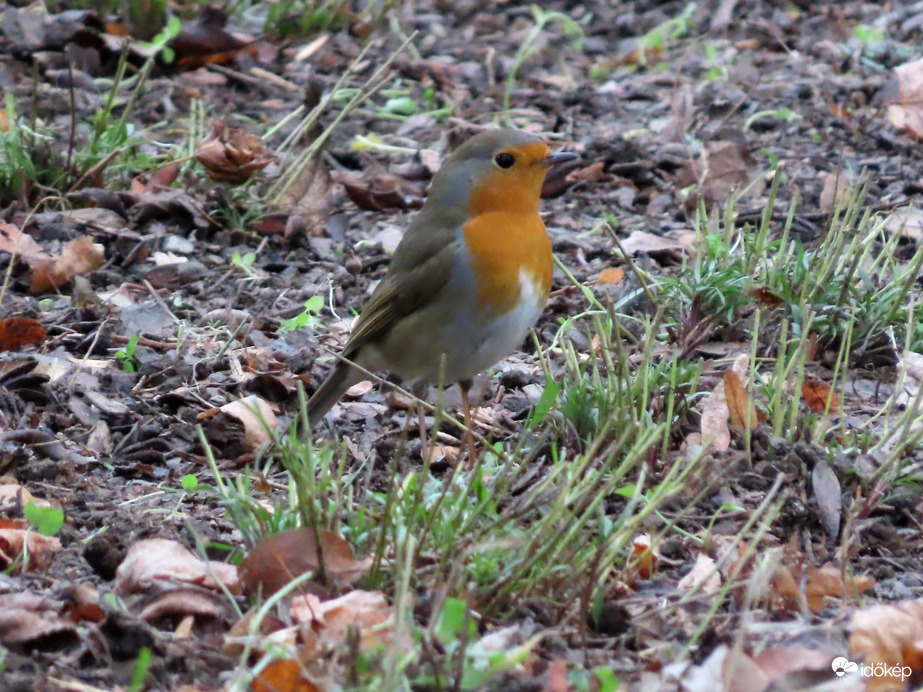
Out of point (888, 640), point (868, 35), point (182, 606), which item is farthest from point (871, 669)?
point (868, 35)

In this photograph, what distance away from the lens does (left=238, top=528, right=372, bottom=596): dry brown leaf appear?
8.32ft

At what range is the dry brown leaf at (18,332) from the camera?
4227 mm

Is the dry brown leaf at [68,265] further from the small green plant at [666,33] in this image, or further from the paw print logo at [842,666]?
the small green plant at [666,33]

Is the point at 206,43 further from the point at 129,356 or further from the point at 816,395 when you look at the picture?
the point at 816,395

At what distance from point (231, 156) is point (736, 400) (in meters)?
2.72

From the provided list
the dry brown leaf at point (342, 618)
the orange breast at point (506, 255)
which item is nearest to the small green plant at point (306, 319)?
the orange breast at point (506, 255)

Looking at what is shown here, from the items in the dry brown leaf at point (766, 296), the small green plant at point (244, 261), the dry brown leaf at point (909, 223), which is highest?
the dry brown leaf at point (766, 296)

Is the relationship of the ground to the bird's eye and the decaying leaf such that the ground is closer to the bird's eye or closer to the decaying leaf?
the decaying leaf

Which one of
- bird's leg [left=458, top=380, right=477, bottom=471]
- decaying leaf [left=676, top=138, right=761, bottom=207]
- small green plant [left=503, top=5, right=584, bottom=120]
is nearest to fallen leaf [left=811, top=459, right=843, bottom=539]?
bird's leg [left=458, top=380, right=477, bottom=471]

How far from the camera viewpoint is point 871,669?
2426mm

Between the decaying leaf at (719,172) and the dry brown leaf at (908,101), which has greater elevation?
the dry brown leaf at (908,101)

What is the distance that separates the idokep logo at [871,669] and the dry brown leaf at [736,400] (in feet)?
3.54

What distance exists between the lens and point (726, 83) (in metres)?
7.08

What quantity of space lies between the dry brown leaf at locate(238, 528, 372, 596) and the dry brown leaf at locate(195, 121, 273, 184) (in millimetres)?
3084
